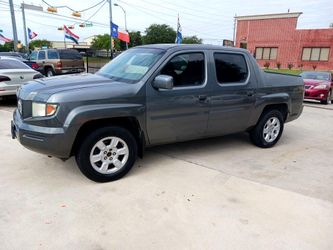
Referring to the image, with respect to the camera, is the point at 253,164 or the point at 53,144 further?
the point at 253,164

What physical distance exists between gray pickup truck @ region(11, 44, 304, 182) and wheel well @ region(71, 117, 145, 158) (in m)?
0.01

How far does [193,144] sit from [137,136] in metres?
1.75

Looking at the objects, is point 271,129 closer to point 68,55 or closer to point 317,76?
point 317,76

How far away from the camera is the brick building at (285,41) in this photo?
124 feet

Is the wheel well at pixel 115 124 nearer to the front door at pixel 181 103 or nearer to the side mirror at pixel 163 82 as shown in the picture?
the front door at pixel 181 103

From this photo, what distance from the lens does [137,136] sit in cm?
416

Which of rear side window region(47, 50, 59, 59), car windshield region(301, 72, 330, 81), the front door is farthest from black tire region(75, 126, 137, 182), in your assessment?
rear side window region(47, 50, 59, 59)

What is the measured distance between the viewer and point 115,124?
3.92 m

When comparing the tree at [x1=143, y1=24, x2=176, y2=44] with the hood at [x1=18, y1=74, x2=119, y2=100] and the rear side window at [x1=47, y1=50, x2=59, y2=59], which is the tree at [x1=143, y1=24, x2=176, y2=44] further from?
the hood at [x1=18, y1=74, x2=119, y2=100]

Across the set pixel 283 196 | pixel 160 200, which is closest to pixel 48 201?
pixel 160 200

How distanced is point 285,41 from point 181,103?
4040 cm

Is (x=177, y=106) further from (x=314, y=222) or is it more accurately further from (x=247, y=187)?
(x=314, y=222)

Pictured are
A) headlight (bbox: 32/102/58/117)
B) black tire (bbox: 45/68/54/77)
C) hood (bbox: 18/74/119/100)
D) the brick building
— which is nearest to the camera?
headlight (bbox: 32/102/58/117)

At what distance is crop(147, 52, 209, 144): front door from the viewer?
13.5ft
